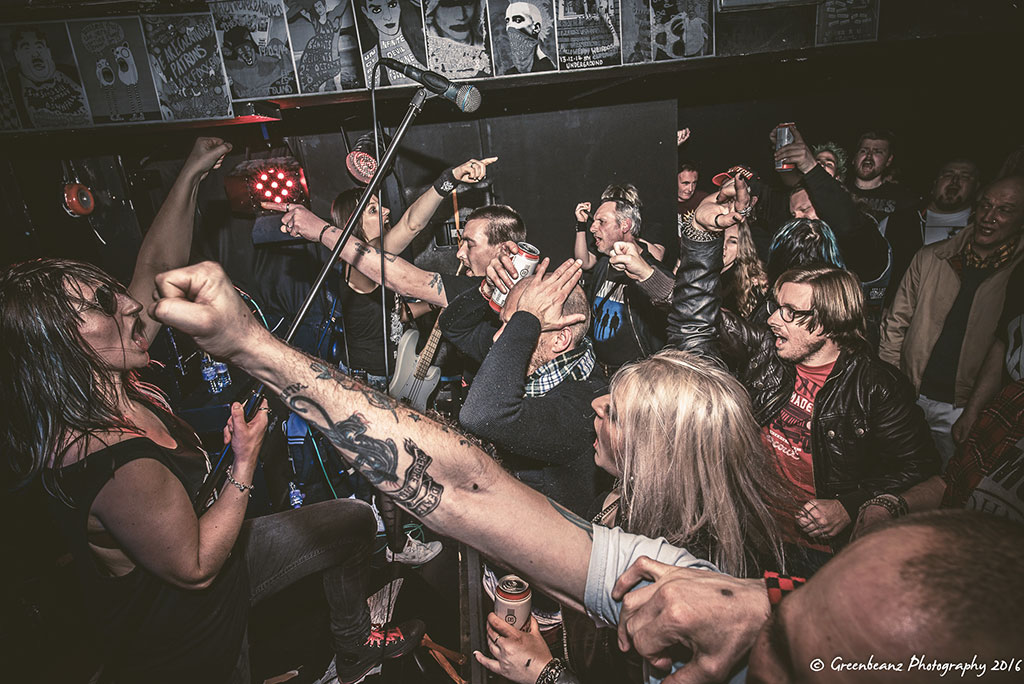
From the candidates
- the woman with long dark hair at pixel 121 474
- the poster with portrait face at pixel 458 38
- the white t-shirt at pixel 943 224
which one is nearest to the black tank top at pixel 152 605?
the woman with long dark hair at pixel 121 474

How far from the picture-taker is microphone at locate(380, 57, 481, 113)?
1.90 meters

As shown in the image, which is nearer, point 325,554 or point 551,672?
point 551,672

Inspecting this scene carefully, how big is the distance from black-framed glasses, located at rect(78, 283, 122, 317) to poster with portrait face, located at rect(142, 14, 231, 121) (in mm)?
2707

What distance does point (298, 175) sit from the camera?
4680 mm

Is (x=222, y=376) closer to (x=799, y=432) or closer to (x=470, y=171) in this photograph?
(x=470, y=171)

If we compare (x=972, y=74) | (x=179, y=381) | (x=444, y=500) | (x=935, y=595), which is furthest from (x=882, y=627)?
(x=972, y=74)

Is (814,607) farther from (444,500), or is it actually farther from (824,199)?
(824,199)

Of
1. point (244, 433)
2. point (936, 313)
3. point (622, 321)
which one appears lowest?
point (936, 313)

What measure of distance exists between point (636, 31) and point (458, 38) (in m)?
1.34

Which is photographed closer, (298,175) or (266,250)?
(298,175)

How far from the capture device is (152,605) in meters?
1.55

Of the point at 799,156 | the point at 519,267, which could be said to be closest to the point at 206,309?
the point at 519,267

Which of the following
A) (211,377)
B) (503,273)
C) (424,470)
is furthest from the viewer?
(211,377)

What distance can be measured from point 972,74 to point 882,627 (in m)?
7.22
